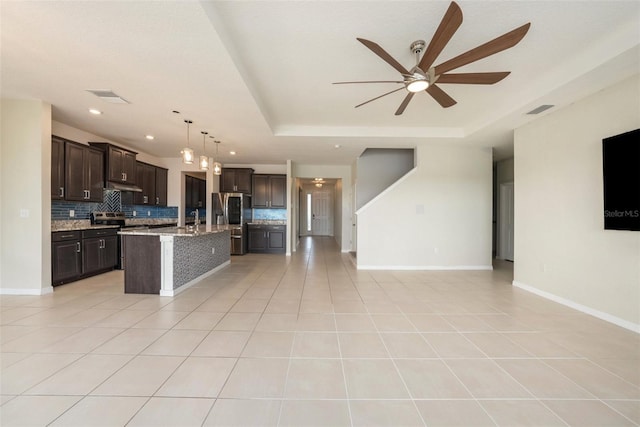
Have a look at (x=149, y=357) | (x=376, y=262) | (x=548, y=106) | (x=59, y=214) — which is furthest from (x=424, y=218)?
(x=59, y=214)

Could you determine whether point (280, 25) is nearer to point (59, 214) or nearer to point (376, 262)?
point (376, 262)

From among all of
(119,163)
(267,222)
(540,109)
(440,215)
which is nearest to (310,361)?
(540,109)

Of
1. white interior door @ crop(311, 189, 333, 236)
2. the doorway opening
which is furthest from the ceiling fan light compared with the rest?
white interior door @ crop(311, 189, 333, 236)

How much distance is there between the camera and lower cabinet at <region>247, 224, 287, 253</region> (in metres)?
7.96

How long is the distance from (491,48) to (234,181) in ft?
23.1

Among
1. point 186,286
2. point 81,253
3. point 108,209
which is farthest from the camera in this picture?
point 108,209

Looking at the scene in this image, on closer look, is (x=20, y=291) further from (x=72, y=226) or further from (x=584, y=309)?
(x=584, y=309)

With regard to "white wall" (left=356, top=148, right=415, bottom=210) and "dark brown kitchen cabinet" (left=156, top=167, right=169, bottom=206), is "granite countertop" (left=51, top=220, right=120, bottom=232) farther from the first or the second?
"white wall" (left=356, top=148, right=415, bottom=210)

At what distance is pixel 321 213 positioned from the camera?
44.6 ft

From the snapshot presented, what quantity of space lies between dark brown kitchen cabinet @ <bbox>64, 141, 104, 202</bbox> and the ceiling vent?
66.5 inches

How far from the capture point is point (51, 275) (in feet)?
13.3

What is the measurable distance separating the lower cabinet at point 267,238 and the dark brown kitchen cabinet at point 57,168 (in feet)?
13.9

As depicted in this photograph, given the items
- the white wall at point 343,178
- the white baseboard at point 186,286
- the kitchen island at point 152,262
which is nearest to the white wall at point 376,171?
the white wall at point 343,178

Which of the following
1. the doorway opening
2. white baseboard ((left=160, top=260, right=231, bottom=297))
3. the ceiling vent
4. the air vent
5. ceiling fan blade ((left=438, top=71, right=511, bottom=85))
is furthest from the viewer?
the doorway opening
